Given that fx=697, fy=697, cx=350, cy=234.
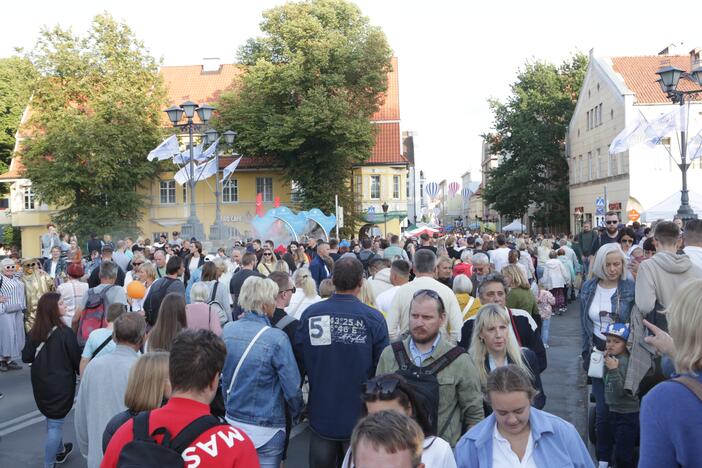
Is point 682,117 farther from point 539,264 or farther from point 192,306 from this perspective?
point 192,306

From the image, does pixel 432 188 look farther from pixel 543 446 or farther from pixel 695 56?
pixel 543 446

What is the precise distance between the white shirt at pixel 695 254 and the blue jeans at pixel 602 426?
4.17ft

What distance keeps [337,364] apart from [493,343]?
1074 mm

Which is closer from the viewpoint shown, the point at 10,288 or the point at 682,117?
the point at 10,288

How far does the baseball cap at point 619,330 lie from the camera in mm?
5570

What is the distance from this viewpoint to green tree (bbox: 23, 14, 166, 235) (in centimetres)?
4312

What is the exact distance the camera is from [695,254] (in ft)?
19.0

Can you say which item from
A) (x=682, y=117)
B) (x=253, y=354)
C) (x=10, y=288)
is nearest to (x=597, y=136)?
(x=682, y=117)

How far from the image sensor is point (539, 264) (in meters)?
17.1

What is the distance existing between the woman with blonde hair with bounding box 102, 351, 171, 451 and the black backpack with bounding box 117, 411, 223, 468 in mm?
967

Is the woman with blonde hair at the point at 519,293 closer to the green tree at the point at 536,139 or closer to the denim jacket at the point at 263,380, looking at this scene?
the denim jacket at the point at 263,380

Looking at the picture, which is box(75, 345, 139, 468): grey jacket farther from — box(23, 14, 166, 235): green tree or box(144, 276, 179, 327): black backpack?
box(23, 14, 166, 235): green tree

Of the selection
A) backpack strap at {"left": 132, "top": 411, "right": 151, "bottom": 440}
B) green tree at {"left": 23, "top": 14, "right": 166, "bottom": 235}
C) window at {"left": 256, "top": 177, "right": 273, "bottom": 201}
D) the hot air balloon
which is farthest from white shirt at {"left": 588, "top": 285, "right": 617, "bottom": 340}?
the hot air balloon

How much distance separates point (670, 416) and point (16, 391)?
1024 centimetres
